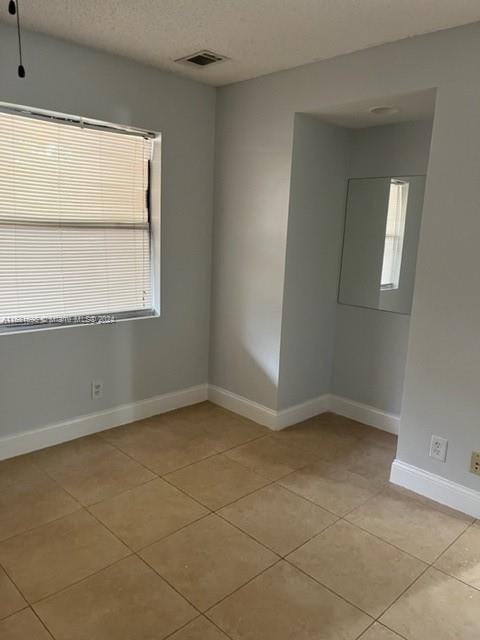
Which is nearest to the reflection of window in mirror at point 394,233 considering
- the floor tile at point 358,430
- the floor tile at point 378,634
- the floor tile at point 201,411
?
the floor tile at point 358,430

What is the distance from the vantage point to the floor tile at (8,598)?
5.82ft

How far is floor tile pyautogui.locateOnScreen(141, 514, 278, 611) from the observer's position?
6.31ft

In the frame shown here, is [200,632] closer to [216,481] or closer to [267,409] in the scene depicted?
[216,481]

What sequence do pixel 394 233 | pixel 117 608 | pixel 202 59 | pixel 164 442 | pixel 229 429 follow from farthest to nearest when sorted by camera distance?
pixel 229 429, pixel 394 233, pixel 164 442, pixel 202 59, pixel 117 608

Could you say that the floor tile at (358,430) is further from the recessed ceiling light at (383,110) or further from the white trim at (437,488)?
the recessed ceiling light at (383,110)

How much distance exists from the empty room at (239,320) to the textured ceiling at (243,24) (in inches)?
0.7

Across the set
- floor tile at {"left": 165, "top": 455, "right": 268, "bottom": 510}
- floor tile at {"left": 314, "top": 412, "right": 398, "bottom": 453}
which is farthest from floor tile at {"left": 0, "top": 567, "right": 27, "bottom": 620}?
floor tile at {"left": 314, "top": 412, "right": 398, "bottom": 453}

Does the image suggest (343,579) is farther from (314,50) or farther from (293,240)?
(314,50)

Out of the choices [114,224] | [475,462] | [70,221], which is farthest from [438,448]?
[70,221]

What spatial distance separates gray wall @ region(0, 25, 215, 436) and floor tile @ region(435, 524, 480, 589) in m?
2.16

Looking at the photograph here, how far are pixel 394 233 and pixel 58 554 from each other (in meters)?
2.72

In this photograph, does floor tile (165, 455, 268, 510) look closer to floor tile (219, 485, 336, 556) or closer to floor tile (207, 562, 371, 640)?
floor tile (219, 485, 336, 556)

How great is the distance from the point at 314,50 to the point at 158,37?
86cm

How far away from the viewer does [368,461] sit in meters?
3.03
